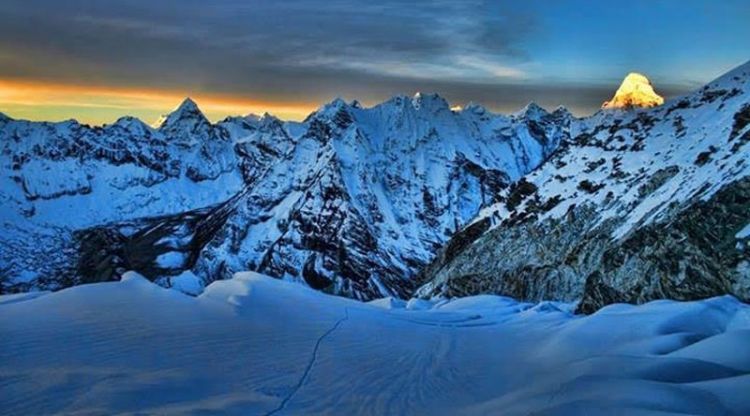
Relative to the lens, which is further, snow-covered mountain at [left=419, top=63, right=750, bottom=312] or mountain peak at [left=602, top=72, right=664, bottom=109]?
mountain peak at [left=602, top=72, right=664, bottom=109]

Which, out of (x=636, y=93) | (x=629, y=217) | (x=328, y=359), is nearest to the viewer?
(x=328, y=359)

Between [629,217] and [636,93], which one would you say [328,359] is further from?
[636,93]

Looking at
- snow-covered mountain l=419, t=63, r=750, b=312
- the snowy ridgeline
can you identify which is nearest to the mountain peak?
snow-covered mountain l=419, t=63, r=750, b=312

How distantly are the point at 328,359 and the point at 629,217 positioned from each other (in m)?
53.2

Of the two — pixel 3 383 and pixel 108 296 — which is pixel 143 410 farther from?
pixel 108 296

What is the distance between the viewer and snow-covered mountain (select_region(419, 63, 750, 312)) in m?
41.9

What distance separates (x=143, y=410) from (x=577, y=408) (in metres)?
6.47

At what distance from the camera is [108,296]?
18.4 meters

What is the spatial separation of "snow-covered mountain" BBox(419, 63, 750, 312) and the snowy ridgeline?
2227 cm

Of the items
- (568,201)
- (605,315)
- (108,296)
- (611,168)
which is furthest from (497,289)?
(108,296)

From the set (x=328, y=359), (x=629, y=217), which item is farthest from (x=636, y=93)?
(x=328, y=359)

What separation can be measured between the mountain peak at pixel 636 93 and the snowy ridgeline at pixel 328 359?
10334cm

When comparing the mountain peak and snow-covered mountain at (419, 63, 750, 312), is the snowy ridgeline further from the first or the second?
the mountain peak

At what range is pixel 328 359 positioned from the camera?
15.6 meters
